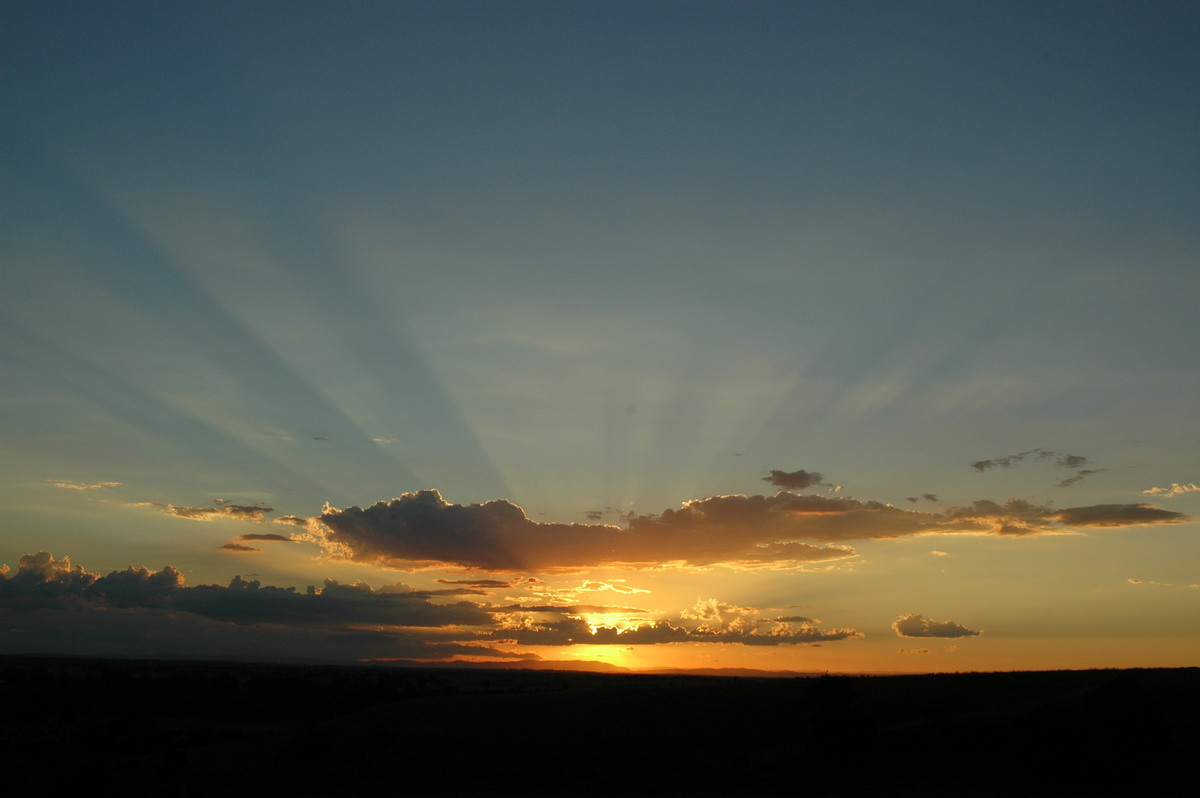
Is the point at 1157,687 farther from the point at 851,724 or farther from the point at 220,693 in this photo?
the point at 220,693

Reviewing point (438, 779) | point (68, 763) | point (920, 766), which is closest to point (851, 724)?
point (920, 766)

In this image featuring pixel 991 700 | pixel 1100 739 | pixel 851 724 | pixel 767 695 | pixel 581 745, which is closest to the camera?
pixel 1100 739

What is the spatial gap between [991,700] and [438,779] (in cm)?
3628

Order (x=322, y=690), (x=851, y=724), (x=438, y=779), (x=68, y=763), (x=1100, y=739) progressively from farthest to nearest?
(x=322, y=690), (x=438, y=779), (x=851, y=724), (x=1100, y=739), (x=68, y=763)

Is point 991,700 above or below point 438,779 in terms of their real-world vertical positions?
above

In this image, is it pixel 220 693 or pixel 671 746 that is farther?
pixel 220 693

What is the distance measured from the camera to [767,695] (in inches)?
2379

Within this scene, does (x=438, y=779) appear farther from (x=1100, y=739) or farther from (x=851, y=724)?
(x=1100, y=739)

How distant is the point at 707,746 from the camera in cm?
4856

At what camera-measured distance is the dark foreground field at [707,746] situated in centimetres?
3862

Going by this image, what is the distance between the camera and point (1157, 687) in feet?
173

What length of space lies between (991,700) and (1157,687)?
10.2 meters

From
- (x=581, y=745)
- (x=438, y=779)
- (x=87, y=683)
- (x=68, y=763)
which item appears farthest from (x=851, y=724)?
(x=87, y=683)

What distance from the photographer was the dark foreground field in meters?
38.6
